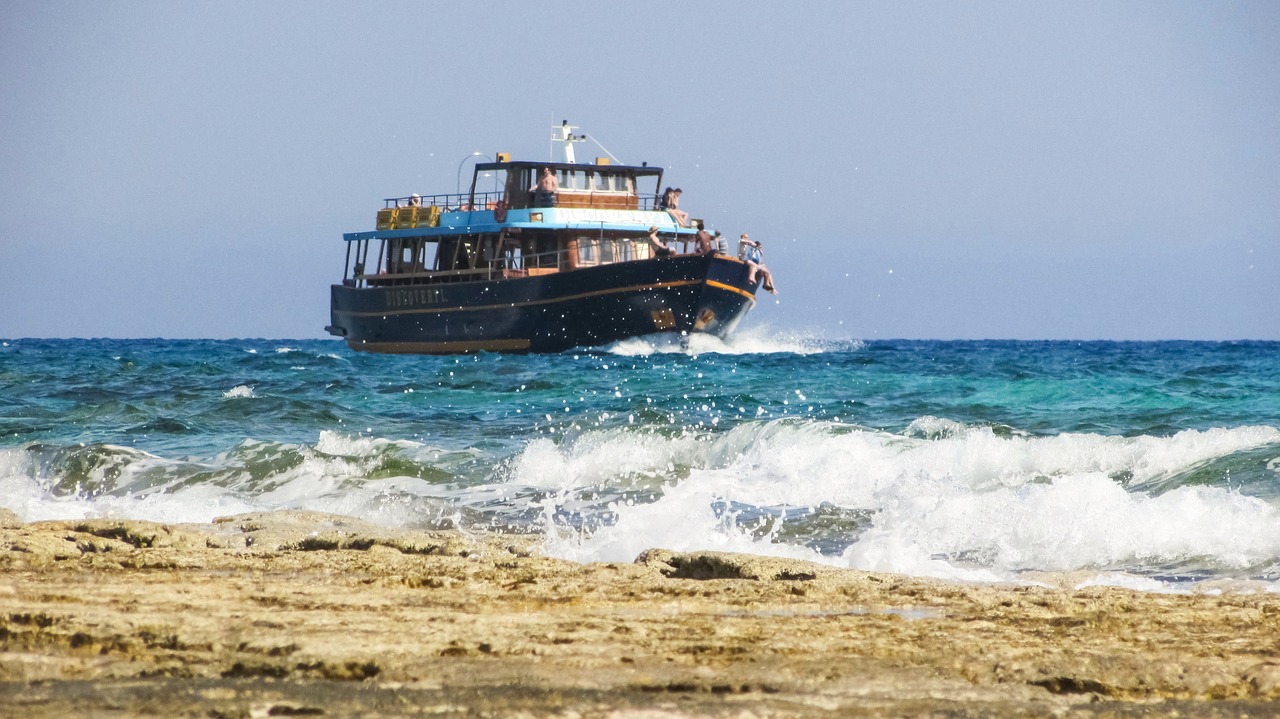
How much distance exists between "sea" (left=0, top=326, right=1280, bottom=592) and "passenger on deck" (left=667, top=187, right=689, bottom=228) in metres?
11.8

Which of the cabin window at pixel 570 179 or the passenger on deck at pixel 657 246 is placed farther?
the cabin window at pixel 570 179

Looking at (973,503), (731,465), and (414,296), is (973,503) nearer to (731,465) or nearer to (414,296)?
(731,465)

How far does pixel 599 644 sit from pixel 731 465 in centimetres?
779

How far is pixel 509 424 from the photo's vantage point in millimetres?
14812

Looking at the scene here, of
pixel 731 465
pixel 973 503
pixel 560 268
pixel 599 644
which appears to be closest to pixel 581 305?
pixel 560 268

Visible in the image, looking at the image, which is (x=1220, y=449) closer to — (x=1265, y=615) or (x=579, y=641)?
(x=1265, y=615)

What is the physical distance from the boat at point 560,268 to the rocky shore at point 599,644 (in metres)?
24.8

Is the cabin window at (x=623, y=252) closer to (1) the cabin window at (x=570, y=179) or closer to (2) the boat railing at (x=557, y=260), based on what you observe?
(2) the boat railing at (x=557, y=260)

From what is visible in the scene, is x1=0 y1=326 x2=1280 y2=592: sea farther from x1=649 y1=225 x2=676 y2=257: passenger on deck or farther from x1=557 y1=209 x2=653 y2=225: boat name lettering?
x1=557 y1=209 x2=653 y2=225: boat name lettering

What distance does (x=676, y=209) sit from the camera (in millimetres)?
33281

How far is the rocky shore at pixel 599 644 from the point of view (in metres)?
2.92

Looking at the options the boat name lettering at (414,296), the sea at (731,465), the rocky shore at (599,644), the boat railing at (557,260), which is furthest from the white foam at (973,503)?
the boat name lettering at (414,296)

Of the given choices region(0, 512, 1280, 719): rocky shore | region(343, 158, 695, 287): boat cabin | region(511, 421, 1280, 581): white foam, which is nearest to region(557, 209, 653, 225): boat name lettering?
region(343, 158, 695, 287): boat cabin

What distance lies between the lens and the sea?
7191mm
